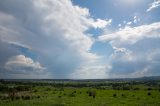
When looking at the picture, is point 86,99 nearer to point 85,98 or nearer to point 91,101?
point 85,98

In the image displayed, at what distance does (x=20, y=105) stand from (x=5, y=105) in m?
2.43

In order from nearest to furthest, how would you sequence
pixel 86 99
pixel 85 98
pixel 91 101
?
pixel 91 101, pixel 86 99, pixel 85 98

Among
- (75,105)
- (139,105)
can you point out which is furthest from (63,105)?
(139,105)

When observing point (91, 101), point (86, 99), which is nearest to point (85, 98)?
point (86, 99)

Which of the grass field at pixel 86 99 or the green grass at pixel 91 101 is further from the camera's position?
the grass field at pixel 86 99

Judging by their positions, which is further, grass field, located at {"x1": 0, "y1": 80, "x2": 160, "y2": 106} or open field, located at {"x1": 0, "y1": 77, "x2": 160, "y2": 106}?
open field, located at {"x1": 0, "y1": 77, "x2": 160, "y2": 106}

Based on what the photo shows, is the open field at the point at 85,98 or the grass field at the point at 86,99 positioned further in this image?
the open field at the point at 85,98

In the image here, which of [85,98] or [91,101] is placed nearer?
[91,101]

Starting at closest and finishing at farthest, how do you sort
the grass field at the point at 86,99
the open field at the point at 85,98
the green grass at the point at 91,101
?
the green grass at the point at 91,101, the grass field at the point at 86,99, the open field at the point at 85,98

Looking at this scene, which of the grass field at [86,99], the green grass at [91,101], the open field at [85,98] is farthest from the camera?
the open field at [85,98]

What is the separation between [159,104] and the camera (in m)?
38.1

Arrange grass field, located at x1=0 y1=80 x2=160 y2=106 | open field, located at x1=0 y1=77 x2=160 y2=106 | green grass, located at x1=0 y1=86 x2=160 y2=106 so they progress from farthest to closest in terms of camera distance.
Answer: open field, located at x1=0 y1=77 x2=160 y2=106 < grass field, located at x1=0 y1=80 x2=160 y2=106 < green grass, located at x1=0 y1=86 x2=160 y2=106

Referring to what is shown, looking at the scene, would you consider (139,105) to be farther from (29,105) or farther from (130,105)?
(29,105)

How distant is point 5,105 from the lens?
1489 inches
